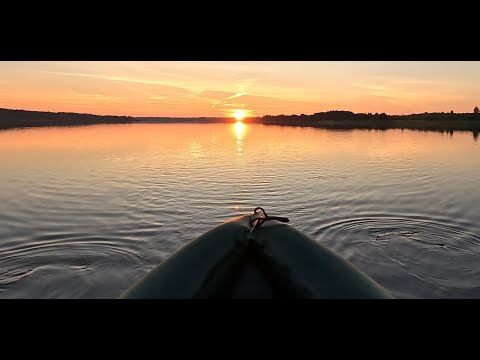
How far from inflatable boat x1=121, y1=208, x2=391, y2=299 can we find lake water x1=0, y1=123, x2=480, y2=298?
530 centimetres

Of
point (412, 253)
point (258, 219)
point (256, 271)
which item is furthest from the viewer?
point (412, 253)

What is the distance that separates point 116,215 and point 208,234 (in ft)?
36.9

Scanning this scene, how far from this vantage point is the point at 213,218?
1301cm

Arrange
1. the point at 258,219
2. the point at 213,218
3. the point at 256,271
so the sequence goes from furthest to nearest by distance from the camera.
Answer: the point at 213,218 < the point at 258,219 < the point at 256,271

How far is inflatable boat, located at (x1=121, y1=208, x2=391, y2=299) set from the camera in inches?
102

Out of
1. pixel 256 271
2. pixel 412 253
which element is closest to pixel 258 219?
pixel 256 271

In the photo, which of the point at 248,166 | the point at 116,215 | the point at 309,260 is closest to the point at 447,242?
the point at 309,260

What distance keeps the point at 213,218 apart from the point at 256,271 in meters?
10.4

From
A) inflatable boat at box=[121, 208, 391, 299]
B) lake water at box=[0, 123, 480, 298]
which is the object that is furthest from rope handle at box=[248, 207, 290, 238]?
lake water at box=[0, 123, 480, 298]

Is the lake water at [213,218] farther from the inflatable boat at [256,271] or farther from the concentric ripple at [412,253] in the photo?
the inflatable boat at [256,271]

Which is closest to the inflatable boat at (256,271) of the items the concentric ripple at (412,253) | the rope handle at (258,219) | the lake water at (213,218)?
the rope handle at (258,219)

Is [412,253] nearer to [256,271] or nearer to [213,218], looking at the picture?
[213,218]

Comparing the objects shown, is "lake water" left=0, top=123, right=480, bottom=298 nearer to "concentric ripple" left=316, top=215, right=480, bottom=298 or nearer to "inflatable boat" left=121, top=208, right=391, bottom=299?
"concentric ripple" left=316, top=215, right=480, bottom=298
